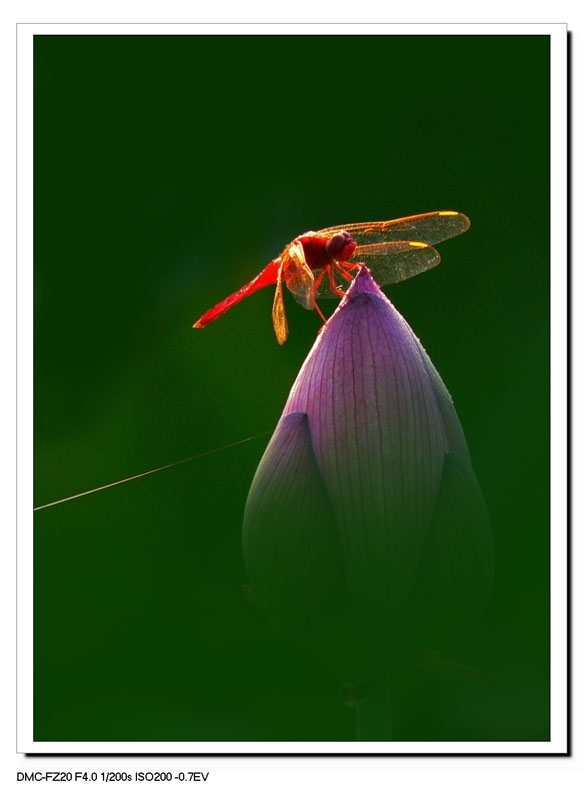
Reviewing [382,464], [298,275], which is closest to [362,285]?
[382,464]

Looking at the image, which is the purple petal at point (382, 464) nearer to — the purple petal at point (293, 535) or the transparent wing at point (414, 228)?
the purple petal at point (293, 535)

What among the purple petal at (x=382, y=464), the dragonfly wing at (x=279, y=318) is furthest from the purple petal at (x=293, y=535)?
the dragonfly wing at (x=279, y=318)

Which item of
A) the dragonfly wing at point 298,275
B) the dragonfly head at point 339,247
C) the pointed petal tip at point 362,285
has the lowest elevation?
the pointed petal tip at point 362,285

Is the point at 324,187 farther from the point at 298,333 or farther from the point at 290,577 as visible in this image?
the point at 290,577

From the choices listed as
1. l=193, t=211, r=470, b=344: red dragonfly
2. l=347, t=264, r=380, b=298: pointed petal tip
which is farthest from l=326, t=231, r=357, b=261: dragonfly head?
l=347, t=264, r=380, b=298: pointed petal tip

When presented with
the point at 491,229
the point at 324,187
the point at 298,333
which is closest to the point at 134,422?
the point at 298,333

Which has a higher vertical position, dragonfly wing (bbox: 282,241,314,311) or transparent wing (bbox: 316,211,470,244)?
transparent wing (bbox: 316,211,470,244)

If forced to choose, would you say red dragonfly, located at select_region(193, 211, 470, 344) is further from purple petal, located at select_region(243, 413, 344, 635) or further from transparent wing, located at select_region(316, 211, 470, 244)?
purple petal, located at select_region(243, 413, 344, 635)
